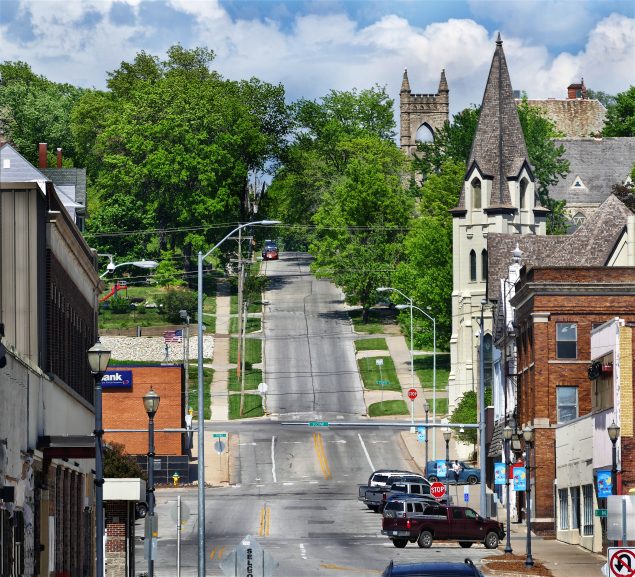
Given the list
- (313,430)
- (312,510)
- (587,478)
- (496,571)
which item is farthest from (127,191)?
(496,571)

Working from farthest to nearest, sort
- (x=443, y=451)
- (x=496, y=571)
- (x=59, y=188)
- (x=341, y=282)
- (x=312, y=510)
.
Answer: (x=341, y=282)
(x=443, y=451)
(x=312, y=510)
(x=59, y=188)
(x=496, y=571)

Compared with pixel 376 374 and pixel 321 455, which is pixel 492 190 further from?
pixel 321 455

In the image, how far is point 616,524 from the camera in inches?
1183

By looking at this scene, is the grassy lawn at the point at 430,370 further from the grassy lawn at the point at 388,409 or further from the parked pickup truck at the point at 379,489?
the parked pickup truck at the point at 379,489

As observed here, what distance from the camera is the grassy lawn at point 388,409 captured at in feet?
370

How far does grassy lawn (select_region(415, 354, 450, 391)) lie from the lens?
121m

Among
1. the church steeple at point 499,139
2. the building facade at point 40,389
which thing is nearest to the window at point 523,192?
the church steeple at point 499,139

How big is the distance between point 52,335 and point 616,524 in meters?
15.6

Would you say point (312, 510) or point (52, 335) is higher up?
point (52, 335)

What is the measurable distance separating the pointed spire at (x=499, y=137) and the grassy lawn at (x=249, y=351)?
76.7 ft

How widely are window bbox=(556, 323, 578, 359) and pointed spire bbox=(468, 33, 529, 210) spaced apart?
47765 mm

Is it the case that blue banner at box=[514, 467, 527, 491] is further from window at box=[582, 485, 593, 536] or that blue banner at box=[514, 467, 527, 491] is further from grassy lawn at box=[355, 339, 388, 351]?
grassy lawn at box=[355, 339, 388, 351]

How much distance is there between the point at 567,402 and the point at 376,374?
54349mm

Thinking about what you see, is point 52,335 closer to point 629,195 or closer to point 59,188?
point 59,188
